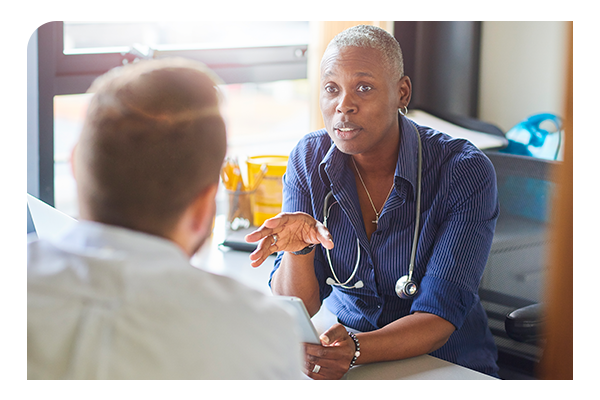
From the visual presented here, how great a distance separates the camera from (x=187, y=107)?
0.62 m

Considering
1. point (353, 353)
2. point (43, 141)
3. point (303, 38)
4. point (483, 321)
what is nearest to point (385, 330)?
point (353, 353)

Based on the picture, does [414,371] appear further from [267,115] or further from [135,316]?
[267,115]

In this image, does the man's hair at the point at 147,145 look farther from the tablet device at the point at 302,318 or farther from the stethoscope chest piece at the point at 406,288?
the stethoscope chest piece at the point at 406,288

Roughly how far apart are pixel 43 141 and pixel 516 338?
140 cm

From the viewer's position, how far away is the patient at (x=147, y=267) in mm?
567

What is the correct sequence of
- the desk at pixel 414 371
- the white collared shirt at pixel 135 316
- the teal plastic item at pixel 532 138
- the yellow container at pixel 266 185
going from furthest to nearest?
the teal plastic item at pixel 532 138
the yellow container at pixel 266 185
the desk at pixel 414 371
the white collared shirt at pixel 135 316

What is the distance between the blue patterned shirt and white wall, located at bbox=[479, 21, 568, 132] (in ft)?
5.31

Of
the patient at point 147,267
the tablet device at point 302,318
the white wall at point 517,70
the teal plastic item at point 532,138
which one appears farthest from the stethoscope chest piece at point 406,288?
the white wall at point 517,70

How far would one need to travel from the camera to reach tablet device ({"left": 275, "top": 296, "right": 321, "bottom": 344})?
2.92 ft

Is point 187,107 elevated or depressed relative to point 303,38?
depressed

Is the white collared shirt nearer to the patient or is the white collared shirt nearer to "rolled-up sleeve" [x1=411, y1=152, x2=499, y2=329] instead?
the patient

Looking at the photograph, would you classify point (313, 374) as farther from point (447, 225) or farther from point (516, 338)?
point (516, 338)

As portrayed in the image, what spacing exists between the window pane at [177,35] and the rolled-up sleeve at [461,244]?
1.12 m

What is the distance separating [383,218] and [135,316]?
2.52 ft
